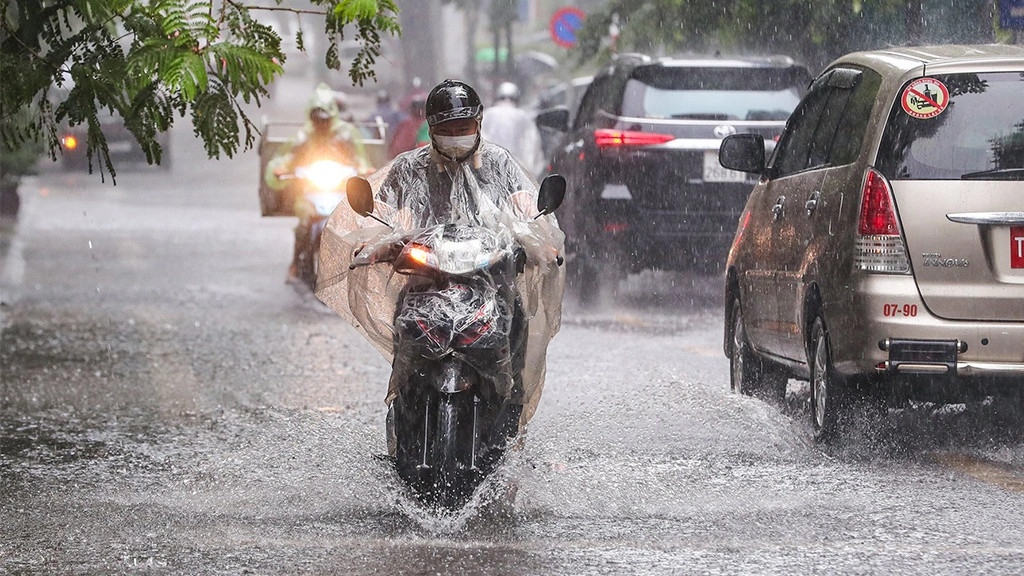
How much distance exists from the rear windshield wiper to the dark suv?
220 inches

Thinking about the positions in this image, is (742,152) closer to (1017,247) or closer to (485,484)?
(1017,247)

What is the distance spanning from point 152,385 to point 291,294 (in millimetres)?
5391

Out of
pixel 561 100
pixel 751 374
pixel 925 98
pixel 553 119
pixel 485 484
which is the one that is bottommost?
pixel 561 100

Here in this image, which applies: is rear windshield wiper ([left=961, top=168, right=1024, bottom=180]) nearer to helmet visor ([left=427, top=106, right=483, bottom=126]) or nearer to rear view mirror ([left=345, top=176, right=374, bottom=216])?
helmet visor ([left=427, top=106, right=483, bottom=126])

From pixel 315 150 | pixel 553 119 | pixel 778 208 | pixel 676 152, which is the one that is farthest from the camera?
pixel 315 150

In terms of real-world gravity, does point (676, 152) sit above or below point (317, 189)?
above

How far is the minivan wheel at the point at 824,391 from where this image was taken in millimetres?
7902

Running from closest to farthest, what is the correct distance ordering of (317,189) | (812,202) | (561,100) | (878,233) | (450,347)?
(450,347) → (878,233) → (812,202) → (317,189) → (561,100)

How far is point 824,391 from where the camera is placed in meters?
8.05

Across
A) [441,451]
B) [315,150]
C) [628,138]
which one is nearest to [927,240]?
[441,451]

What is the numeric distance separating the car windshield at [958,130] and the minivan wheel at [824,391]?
0.84m

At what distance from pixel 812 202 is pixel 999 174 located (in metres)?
0.99

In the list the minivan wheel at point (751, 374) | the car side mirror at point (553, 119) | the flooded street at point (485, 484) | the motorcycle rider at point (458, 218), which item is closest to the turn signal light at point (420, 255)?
the motorcycle rider at point (458, 218)

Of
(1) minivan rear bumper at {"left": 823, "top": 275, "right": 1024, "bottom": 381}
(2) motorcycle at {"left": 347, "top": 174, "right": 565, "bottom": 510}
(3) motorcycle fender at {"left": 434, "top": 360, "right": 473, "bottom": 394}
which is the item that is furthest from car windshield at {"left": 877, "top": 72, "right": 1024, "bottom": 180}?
(3) motorcycle fender at {"left": 434, "top": 360, "right": 473, "bottom": 394}
